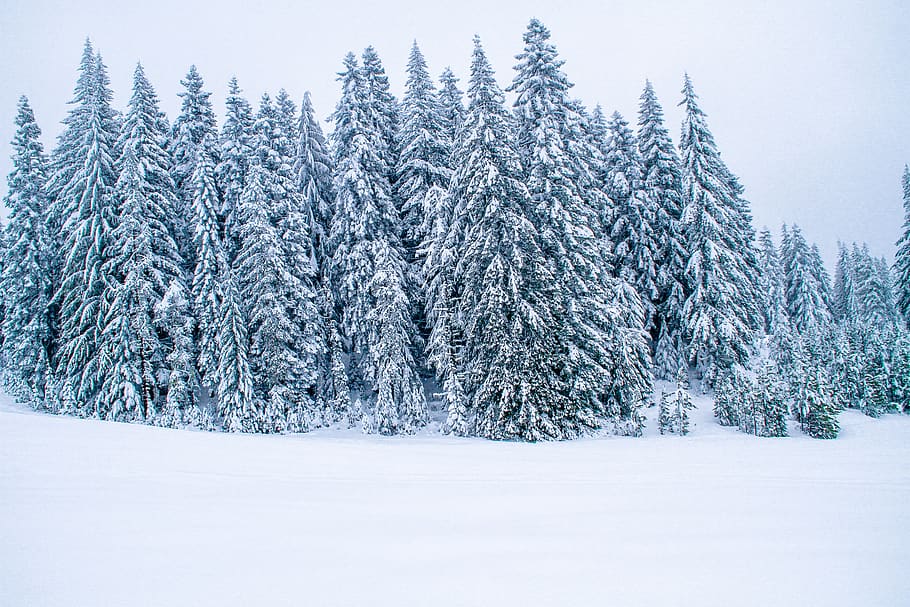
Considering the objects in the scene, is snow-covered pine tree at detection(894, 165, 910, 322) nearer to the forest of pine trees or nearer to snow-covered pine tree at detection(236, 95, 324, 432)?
the forest of pine trees

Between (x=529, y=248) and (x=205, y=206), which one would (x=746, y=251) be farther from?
(x=205, y=206)

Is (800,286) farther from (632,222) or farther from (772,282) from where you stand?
(632,222)

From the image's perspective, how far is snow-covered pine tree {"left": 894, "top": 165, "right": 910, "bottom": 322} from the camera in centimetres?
4031

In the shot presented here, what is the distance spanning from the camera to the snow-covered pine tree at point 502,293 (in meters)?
18.1

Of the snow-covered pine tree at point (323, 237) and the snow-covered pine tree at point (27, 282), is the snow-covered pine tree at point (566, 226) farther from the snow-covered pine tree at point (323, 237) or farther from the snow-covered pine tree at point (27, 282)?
the snow-covered pine tree at point (27, 282)

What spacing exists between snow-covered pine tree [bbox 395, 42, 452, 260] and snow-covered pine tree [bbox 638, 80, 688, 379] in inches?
462

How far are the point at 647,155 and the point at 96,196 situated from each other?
96.7 ft

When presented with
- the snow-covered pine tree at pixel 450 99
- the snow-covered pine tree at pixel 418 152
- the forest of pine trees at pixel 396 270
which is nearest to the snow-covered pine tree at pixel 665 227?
the forest of pine trees at pixel 396 270

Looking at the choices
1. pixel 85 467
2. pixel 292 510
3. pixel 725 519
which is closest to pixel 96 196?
pixel 85 467

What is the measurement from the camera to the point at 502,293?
1812 cm

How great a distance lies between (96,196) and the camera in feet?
78.6

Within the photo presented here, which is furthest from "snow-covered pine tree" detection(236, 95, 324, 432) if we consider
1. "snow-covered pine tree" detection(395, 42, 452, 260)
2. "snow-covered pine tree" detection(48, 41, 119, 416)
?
"snow-covered pine tree" detection(48, 41, 119, 416)

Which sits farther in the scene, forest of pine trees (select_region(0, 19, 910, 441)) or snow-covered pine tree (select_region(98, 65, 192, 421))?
snow-covered pine tree (select_region(98, 65, 192, 421))

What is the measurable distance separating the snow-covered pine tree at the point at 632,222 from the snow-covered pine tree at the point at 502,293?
30.1ft
